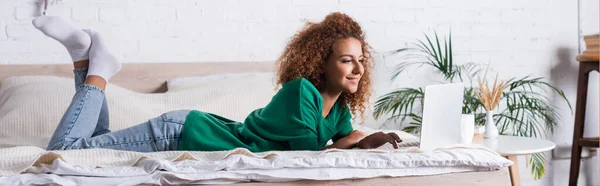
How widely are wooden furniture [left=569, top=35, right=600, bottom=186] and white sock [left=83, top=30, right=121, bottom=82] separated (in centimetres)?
232

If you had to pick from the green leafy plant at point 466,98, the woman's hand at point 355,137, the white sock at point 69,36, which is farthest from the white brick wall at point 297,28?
the woman's hand at point 355,137

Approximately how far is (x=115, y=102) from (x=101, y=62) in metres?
0.46

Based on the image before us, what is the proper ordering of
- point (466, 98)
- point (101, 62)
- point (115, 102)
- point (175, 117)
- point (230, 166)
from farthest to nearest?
point (466, 98), point (115, 102), point (101, 62), point (175, 117), point (230, 166)

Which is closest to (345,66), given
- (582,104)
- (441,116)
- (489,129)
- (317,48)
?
(317,48)

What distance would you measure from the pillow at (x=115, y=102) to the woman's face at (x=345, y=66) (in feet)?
2.09

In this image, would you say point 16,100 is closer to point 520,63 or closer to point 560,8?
point 520,63

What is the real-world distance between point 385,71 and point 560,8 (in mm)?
1078

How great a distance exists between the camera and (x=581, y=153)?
390 centimetres

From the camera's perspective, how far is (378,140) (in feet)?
6.08

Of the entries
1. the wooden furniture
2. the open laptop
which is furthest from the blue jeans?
the wooden furniture

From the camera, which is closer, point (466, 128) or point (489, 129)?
point (466, 128)

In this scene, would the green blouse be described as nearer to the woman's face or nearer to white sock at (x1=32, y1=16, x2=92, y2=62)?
the woman's face

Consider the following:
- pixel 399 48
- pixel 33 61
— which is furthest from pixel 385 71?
pixel 33 61

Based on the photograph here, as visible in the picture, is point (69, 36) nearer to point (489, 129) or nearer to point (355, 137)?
point (355, 137)
